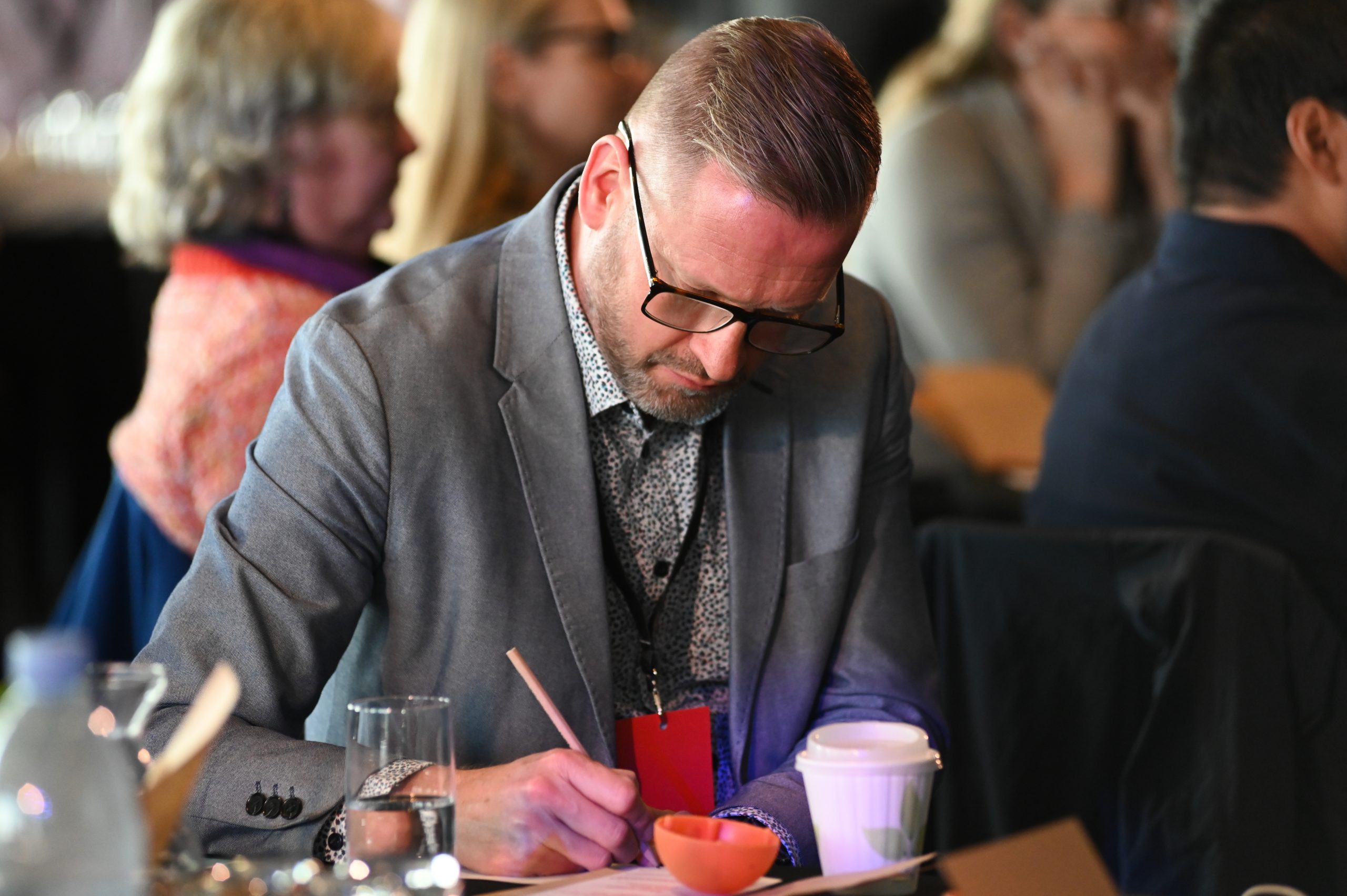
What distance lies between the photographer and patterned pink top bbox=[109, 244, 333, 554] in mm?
2121

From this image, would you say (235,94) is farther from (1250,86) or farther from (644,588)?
(1250,86)

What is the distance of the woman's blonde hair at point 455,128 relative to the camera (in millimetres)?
2684

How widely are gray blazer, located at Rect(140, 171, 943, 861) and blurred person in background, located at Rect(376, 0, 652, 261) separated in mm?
1255

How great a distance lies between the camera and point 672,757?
138 cm

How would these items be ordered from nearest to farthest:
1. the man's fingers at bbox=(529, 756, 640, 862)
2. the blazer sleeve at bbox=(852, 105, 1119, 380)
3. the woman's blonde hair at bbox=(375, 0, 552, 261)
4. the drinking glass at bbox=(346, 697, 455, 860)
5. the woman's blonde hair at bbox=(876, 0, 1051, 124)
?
the drinking glass at bbox=(346, 697, 455, 860), the man's fingers at bbox=(529, 756, 640, 862), the woman's blonde hair at bbox=(375, 0, 552, 261), the blazer sleeve at bbox=(852, 105, 1119, 380), the woman's blonde hair at bbox=(876, 0, 1051, 124)

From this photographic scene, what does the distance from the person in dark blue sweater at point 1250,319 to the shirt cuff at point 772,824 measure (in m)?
1.04

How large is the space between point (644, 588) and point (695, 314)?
319 mm

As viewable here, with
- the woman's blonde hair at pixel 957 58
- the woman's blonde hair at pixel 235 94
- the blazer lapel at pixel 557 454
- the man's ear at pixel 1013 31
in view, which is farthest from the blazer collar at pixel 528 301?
the man's ear at pixel 1013 31

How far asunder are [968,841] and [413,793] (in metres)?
1.43

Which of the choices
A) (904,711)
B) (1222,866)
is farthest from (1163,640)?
(904,711)

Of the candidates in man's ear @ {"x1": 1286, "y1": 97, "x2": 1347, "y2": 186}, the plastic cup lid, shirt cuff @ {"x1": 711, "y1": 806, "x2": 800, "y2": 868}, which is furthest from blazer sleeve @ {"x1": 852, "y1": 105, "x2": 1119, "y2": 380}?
the plastic cup lid

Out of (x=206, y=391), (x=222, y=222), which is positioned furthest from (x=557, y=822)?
(x=222, y=222)

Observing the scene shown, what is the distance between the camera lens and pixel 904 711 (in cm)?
144

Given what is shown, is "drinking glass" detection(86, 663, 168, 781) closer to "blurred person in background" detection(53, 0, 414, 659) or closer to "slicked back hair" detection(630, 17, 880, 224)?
"slicked back hair" detection(630, 17, 880, 224)
